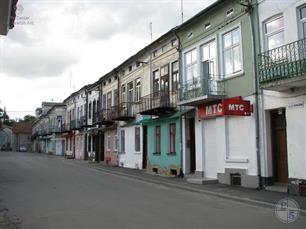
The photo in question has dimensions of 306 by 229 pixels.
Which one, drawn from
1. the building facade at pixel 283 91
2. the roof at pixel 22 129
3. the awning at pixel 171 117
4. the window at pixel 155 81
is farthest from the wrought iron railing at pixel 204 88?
the roof at pixel 22 129

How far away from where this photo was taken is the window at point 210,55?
19812 millimetres

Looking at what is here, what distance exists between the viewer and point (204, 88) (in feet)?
63.1

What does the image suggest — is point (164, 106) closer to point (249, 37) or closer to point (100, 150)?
point (249, 37)

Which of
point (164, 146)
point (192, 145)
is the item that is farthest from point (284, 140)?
point (164, 146)

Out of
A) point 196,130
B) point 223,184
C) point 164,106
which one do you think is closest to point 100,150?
point 164,106

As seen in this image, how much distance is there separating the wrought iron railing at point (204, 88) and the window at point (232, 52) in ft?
2.34

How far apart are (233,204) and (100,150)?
92.8 feet

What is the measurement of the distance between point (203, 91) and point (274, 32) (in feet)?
14.6

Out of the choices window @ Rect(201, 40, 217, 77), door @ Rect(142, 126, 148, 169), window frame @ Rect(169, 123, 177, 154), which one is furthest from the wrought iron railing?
door @ Rect(142, 126, 148, 169)

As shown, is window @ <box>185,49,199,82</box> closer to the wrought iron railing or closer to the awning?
the wrought iron railing

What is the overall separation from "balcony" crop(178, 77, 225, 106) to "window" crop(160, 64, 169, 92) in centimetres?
426

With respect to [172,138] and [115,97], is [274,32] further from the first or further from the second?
[115,97]

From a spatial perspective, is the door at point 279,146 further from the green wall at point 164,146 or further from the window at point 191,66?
the green wall at point 164,146

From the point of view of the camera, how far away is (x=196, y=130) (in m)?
21.2
